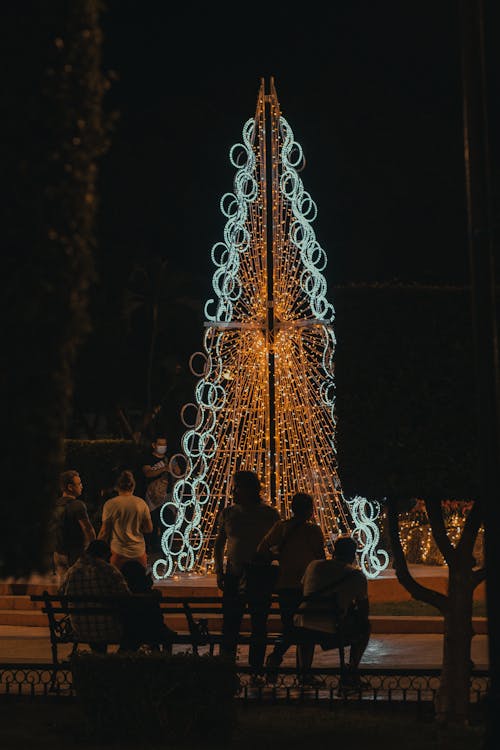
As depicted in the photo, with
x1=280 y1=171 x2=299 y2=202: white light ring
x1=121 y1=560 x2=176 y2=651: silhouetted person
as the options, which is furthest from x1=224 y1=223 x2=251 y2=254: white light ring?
x1=121 y1=560 x2=176 y2=651: silhouetted person

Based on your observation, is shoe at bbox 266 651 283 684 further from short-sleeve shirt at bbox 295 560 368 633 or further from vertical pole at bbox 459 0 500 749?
vertical pole at bbox 459 0 500 749

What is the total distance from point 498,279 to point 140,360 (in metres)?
33.7

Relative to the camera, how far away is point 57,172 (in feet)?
18.5

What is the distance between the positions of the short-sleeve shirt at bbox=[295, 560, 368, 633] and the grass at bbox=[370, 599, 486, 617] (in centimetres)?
454

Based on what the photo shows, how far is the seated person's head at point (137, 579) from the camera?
424 inches

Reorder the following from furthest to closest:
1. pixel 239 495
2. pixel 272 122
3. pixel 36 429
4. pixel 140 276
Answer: pixel 140 276 → pixel 272 122 → pixel 239 495 → pixel 36 429

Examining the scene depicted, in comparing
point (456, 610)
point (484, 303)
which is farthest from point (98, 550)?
point (484, 303)

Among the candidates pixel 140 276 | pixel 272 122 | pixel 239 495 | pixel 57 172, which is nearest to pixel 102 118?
pixel 57 172

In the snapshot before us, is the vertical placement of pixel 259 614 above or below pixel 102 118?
below

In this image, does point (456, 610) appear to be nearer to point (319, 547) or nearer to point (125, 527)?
point (319, 547)

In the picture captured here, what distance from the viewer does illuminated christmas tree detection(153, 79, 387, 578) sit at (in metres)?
15.5

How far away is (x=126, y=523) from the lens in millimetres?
13148

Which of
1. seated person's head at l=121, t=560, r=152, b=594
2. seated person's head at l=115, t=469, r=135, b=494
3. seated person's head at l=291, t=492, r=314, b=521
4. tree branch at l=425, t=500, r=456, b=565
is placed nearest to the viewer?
tree branch at l=425, t=500, r=456, b=565

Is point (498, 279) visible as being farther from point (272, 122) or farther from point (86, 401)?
point (86, 401)
